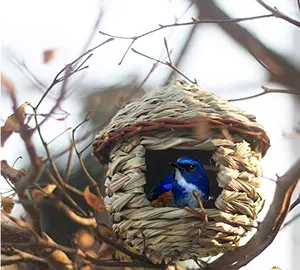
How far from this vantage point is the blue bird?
117cm

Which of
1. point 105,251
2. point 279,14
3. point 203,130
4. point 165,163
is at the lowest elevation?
point 105,251

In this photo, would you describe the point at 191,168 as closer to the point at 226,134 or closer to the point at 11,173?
the point at 226,134

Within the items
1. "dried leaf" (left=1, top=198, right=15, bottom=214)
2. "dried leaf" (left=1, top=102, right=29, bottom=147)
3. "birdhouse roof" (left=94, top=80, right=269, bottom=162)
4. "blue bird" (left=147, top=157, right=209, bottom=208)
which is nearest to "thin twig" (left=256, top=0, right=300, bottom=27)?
"birdhouse roof" (left=94, top=80, right=269, bottom=162)

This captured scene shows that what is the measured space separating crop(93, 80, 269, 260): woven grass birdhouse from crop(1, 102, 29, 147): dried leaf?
0.60 ft

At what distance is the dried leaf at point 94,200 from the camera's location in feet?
3.93

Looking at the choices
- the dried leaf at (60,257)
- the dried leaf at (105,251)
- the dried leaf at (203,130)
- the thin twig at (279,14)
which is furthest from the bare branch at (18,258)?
the thin twig at (279,14)

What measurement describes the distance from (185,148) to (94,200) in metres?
0.20

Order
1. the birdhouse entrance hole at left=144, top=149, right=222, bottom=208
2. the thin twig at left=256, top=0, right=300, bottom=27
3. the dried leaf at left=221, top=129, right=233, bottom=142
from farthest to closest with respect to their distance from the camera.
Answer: the birdhouse entrance hole at left=144, top=149, right=222, bottom=208 → the dried leaf at left=221, top=129, right=233, bottom=142 → the thin twig at left=256, top=0, right=300, bottom=27

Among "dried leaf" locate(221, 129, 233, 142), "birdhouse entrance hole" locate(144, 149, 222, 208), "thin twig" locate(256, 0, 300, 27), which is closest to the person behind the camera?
"thin twig" locate(256, 0, 300, 27)

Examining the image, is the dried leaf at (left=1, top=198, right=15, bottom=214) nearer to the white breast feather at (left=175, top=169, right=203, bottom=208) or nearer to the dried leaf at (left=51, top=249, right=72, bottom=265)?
the dried leaf at (left=51, top=249, right=72, bottom=265)

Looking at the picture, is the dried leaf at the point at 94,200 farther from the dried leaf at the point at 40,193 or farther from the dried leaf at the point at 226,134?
the dried leaf at the point at 226,134

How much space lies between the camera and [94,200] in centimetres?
122

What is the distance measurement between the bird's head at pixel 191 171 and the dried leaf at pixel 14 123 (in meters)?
0.29

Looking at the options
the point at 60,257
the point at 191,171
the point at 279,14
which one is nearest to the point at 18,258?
the point at 60,257
